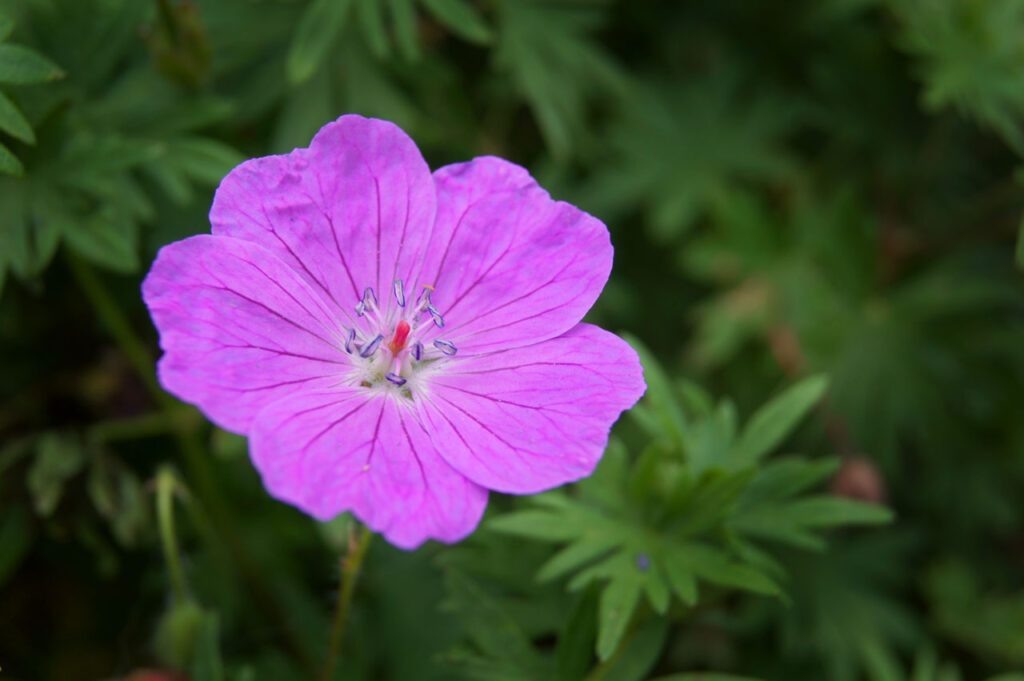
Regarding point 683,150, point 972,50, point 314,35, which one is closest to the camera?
point 314,35

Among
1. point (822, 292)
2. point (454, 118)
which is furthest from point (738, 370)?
point (454, 118)

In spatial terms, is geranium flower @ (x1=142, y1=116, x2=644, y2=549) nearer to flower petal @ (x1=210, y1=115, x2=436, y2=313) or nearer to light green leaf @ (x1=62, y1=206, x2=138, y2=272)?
flower petal @ (x1=210, y1=115, x2=436, y2=313)

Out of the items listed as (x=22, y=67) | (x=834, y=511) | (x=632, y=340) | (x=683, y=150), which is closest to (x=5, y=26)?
(x=22, y=67)

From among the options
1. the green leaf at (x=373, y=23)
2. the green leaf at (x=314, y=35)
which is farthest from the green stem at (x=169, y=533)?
the green leaf at (x=373, y=23)

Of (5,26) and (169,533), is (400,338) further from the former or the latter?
(5,26)

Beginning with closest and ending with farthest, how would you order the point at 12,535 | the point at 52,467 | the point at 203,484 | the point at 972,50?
the point at 52,467
the point at 12,535
the point at 203,484
the point at 972,50

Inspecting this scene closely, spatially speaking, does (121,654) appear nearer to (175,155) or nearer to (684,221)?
(175,155)
